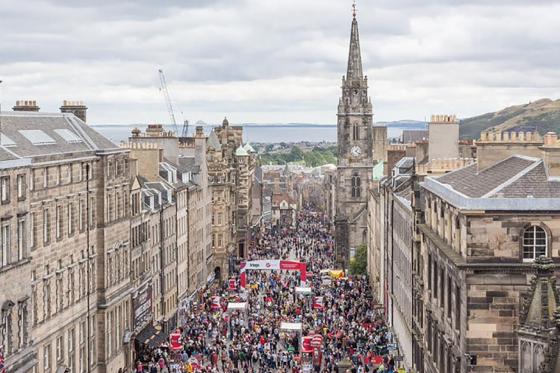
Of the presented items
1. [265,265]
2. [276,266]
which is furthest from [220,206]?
[276,266]

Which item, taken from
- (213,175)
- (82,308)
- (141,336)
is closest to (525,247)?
(82,308)

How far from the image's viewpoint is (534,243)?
32.5 meters

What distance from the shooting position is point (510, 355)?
32469 millimetres

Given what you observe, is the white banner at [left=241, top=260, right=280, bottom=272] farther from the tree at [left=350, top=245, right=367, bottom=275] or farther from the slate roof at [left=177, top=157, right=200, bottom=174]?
the tree at [left=350, top=245, right=367, bottom=275]

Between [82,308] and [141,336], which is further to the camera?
[141,336]

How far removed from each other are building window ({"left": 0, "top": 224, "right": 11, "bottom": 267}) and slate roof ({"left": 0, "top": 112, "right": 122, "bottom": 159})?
8.78ft

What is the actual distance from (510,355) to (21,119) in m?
27.6

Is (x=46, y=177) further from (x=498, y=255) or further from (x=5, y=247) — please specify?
(x=498, y=255)

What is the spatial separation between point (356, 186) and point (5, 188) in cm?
9823

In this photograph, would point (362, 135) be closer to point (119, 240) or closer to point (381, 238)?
point (381, 238)

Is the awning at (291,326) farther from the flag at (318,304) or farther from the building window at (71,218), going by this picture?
the building window at (71,218)

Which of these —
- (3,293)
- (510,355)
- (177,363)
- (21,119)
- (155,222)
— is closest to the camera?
(510,355)

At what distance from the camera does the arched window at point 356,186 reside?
445 ft

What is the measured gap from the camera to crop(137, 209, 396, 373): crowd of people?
62.4 m
